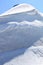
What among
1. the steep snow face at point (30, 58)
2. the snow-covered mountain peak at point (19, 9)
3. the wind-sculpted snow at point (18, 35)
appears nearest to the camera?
the steep snow face at point (30, 58)

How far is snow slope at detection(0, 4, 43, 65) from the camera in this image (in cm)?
142

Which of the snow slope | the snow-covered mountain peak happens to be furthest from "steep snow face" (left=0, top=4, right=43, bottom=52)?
the snow-covered mountain peak

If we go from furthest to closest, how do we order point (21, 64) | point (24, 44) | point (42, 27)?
point (42, 27) < point (24, 44) < point (21, 64)

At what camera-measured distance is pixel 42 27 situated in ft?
5.59

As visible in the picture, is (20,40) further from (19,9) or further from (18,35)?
(19,9)

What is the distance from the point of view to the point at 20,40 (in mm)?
1534

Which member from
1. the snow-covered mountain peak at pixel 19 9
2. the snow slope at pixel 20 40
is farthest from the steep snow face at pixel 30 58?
the snow-covered mountain peak at pixel 19 9

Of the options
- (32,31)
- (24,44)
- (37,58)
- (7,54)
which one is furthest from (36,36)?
(7,54)

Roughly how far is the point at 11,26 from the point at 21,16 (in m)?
0.22

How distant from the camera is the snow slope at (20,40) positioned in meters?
Result: 1.42

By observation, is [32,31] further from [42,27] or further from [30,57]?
[30,57]

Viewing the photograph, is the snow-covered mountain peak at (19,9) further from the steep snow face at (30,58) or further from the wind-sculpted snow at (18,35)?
the steep snow face at (30,58)

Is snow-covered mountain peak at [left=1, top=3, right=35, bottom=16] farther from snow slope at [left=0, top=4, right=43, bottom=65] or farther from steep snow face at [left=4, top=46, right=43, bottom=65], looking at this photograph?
steep snow face at [left=4, top=46, right=43, bottom=65]

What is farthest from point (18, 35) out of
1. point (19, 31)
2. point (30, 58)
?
point (30, 58)
